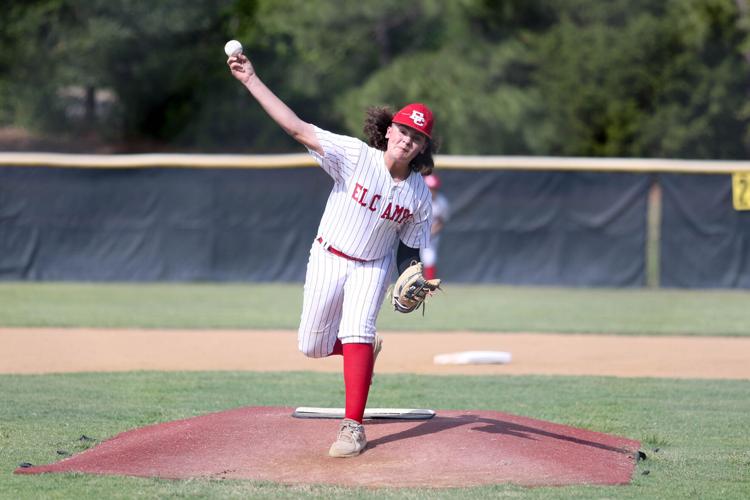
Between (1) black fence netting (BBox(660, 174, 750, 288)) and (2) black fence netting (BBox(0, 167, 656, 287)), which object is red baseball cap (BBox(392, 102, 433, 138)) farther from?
(1) black fence netting (BBox(660, 174, 750, 288))

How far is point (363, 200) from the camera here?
5.02m

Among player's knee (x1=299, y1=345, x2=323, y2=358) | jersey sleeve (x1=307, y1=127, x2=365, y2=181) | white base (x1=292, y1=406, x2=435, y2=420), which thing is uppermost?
jersey sleeve (x1=307, y1=127, x2=365, y2=181)

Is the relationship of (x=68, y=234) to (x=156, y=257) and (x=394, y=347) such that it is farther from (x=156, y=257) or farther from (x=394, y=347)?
(x=394, y=347)

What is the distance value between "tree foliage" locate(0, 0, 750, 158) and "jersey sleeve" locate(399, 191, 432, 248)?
2096cm

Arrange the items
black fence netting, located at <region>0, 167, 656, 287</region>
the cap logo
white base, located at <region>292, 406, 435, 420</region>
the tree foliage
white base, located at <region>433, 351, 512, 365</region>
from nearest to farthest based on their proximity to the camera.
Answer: the cap logo, white base, located at <region>292, 406, 435, 420</region>, white base, located at <region>433, 351, 512, 365</region>, black fence netting, located at <region>0, 167, 656, 287</region>, the tree foliage

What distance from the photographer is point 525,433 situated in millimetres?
5367

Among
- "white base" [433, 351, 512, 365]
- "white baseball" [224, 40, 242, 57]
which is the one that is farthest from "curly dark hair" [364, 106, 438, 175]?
"white base" [433, 351, 512, 365]

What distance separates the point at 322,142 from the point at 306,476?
4.80 feet

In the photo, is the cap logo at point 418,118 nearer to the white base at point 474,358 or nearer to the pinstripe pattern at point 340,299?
the pinstripe pattern at point 340,299

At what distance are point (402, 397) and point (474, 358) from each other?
1.78m

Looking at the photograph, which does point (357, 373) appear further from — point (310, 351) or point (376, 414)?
point (376, 414)

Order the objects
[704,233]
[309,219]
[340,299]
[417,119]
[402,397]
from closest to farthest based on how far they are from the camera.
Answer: [417,119] → [340,299] → [402,397] → [704,233] → [309,219]

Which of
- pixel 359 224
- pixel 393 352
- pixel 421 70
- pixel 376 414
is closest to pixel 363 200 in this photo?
pixel 359 224

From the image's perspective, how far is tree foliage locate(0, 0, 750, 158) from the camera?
26234mm
